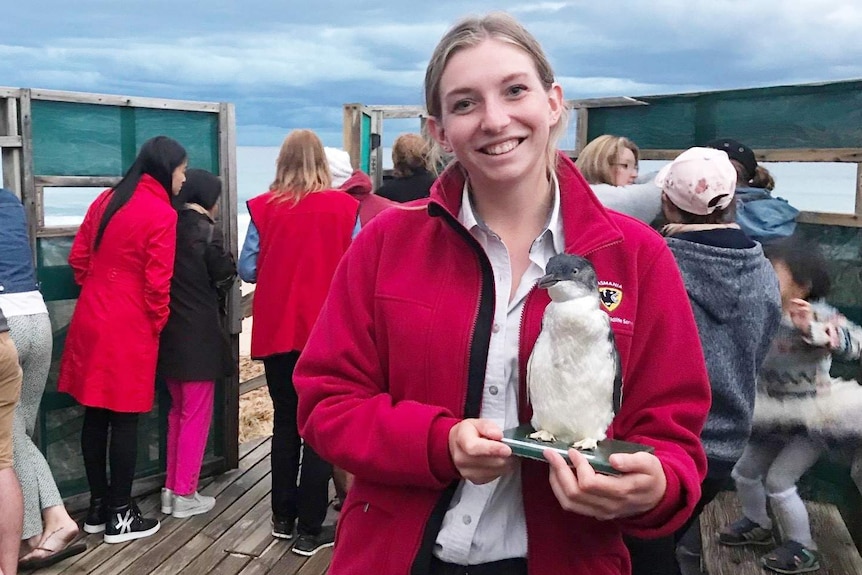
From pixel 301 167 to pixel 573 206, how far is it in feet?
8.31

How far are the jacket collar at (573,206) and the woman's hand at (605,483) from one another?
0.33 meters

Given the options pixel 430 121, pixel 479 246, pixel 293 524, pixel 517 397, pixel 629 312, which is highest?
pixel 430 121

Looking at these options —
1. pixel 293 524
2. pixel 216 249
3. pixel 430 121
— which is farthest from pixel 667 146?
pixel 430 121

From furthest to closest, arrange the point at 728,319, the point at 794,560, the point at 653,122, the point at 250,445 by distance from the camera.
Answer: the point at 250,445 → the point at 653,122 → the point at 794,560 → the point at 728,319

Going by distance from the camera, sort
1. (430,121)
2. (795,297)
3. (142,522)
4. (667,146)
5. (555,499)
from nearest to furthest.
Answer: (555,499), (430,121), (795,297), (142,522), (667,146)

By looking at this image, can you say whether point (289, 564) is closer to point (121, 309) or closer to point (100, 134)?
point (121, 309)

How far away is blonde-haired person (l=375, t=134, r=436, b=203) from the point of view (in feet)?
14.3

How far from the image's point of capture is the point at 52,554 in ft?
11.0

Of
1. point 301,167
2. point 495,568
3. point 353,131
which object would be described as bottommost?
point 495,568


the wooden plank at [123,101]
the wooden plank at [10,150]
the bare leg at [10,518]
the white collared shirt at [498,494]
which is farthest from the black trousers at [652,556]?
the wooden plank at [123,101]

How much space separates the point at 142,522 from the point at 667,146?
325 centimetres

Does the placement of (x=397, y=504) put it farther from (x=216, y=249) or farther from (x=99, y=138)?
(x=99, y=138)

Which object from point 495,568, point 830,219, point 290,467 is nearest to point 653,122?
point 830,219

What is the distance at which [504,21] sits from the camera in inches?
49.8
